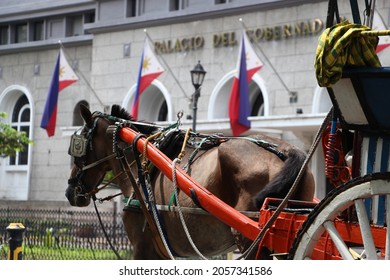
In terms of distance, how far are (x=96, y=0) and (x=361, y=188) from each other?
91.1ft

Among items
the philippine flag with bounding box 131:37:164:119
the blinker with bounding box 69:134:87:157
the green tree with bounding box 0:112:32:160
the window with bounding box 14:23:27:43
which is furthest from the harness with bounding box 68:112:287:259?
the window with bounding box 14:23:27:43

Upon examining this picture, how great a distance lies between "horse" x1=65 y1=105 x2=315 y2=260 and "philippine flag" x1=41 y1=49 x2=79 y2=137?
62.2 feet

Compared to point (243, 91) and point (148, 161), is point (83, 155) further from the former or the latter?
point (243, 91)

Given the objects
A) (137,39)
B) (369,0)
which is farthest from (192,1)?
(369,0)

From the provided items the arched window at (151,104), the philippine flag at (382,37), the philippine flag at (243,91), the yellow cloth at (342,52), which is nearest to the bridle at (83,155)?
the yellow cloth at (342,52)

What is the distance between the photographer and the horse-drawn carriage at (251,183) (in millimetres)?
4770

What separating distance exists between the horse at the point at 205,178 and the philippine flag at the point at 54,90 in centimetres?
1896

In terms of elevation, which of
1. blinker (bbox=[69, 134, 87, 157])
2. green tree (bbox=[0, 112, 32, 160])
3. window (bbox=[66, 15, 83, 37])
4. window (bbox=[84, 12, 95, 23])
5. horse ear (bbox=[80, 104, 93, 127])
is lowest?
green tree (bbox=[0, 112, 32, 160])

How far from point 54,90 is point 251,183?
842 inches

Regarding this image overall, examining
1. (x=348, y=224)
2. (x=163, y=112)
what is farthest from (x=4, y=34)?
(x=348, y=224)

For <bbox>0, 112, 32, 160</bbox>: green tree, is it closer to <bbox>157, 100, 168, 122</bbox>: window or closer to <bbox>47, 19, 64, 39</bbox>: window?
<bbox>157, 100, 168, 122</bbox>: window

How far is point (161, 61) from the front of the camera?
28328 millimetres

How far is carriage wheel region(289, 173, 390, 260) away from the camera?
4.51m

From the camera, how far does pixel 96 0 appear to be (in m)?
31.3
